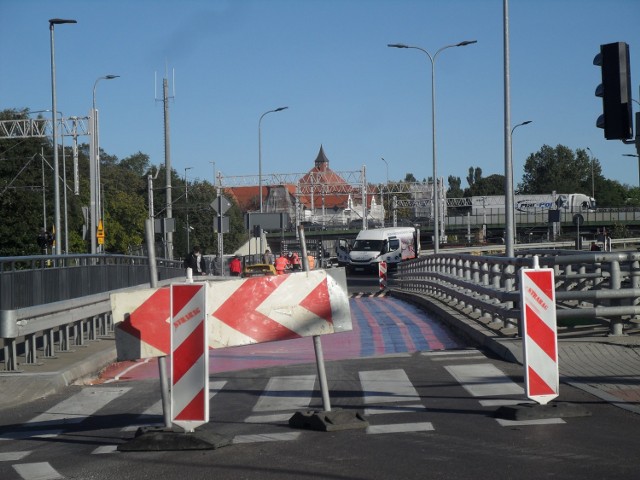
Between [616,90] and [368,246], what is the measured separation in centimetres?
5407

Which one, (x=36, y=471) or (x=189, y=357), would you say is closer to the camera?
(x=36, y=471)

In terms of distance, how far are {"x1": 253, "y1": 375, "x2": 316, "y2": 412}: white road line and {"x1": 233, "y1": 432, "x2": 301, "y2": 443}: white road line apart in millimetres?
1311

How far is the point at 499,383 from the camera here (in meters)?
10.2

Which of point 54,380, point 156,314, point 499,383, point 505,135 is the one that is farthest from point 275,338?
point 505,135

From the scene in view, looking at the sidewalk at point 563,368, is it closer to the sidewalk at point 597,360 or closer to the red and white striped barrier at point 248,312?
the sidewalk at point 597,360

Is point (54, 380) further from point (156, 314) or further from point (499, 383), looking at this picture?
point (499, 383)

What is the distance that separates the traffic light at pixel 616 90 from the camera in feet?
33.2

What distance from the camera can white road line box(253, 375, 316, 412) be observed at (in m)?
9.37

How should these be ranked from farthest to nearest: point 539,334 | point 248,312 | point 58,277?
point 58,277 < point 539,334 < point 248,312

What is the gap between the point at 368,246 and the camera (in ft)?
211

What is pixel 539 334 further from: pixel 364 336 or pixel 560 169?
pixel 560 169

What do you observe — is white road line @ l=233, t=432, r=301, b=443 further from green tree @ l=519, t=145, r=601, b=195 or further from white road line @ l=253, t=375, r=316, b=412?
green tree @ l=519, t=145, r=601, b=195

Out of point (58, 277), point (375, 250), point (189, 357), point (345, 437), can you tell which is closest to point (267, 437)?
point (345, 437)

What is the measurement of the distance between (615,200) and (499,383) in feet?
560
